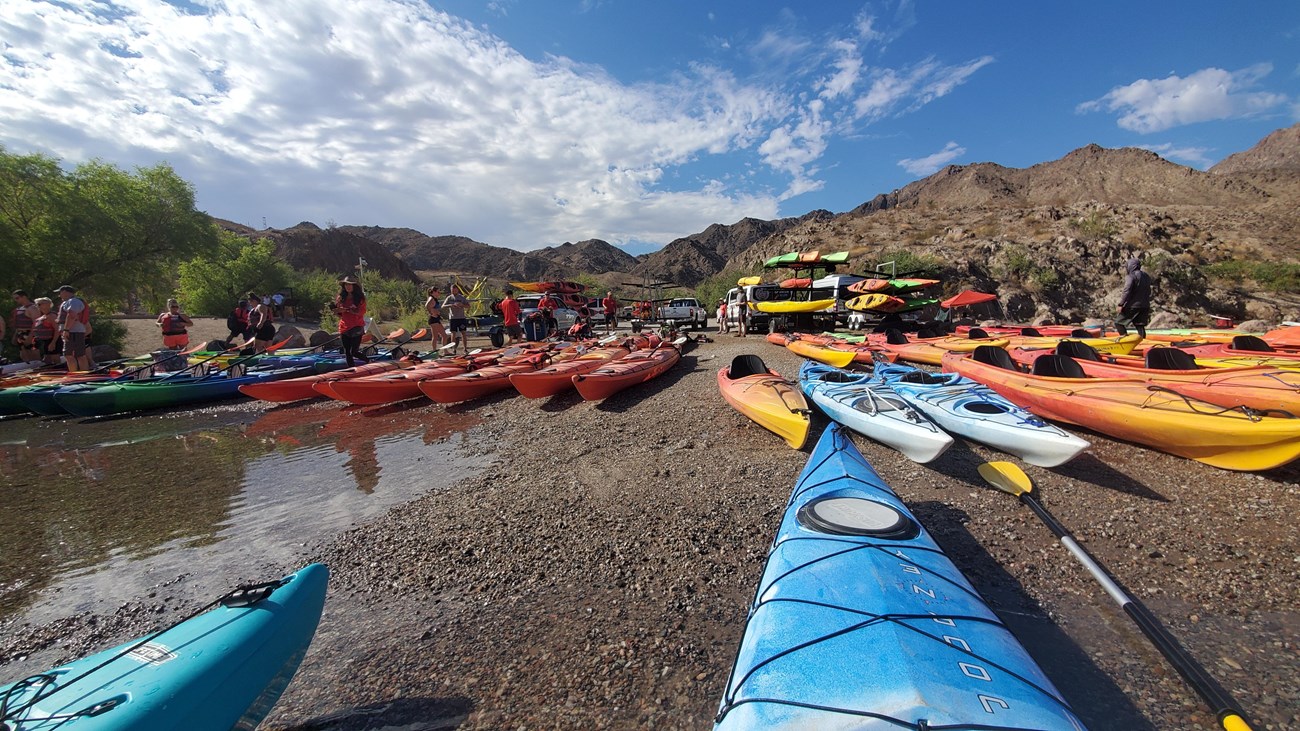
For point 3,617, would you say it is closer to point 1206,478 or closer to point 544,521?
point 544,521

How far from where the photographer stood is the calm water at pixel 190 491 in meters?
3.60

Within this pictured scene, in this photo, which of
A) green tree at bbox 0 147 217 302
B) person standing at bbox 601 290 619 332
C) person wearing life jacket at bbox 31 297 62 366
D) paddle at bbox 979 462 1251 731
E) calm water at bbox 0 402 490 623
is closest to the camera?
paddle at bbox 979 462 1251 731

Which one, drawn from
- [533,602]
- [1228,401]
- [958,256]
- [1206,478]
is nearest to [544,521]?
[533,602]

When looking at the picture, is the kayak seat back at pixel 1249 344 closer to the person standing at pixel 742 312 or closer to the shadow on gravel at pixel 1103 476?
the shadow on gravel at pixel 1103 476

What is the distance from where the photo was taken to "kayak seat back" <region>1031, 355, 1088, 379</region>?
18.6 ft

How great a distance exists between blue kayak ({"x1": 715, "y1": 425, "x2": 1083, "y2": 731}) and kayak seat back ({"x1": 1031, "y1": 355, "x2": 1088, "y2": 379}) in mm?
4730

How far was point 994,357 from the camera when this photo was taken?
6.79 meters

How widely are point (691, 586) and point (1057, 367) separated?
19.3 feet

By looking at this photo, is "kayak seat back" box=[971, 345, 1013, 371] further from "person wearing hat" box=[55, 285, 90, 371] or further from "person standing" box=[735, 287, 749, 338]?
"person wearing hat" box=[55, 285, 90, 371]

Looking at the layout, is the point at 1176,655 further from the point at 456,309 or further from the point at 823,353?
the point at 456,309

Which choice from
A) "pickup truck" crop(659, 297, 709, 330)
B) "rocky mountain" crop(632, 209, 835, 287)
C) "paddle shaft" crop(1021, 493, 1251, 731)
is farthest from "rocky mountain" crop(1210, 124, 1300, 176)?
"paddle shaft" crop(1021, 493, 1251, 731)

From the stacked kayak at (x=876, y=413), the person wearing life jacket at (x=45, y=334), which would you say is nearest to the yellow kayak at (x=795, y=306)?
the stacked kayak at (x=876, y=413)

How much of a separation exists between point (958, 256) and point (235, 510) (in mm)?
32579

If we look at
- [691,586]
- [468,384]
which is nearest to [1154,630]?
[691,586]
